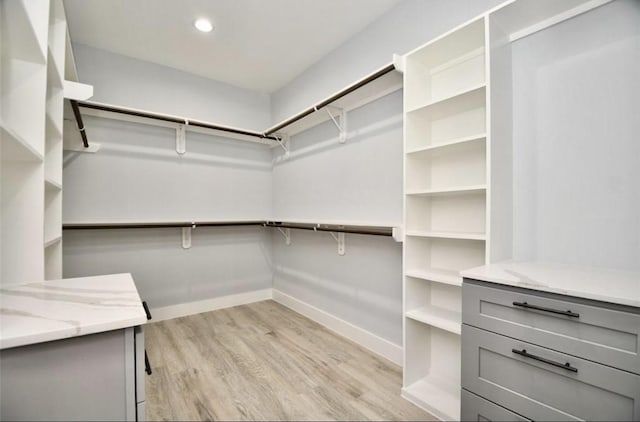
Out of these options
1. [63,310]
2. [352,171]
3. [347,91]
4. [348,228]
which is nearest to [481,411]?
[348,228]

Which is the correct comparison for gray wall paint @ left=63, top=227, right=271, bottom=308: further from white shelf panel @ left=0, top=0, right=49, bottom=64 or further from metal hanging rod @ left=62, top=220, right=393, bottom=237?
white shelf panel @ left=0, top=0, right=49, bottom=64

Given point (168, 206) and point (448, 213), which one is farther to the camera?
point (168, 206)

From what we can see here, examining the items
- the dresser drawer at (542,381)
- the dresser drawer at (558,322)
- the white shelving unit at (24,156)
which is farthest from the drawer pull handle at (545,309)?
the white shelving unit at (24,156)

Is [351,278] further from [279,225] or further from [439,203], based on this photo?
[439,203]

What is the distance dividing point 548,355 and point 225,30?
9.53ft

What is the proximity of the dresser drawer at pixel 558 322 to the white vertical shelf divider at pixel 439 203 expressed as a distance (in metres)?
0.34

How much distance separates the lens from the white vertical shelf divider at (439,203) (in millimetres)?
1682

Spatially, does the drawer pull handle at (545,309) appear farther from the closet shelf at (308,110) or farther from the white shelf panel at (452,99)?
the closet shelf at (308,110)

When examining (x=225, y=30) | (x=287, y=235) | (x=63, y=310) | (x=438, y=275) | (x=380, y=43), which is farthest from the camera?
(x=287, y=235)

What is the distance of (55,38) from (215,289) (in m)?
2.49

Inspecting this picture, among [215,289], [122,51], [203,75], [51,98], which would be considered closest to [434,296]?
[215,289]

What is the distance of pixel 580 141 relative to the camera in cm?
139

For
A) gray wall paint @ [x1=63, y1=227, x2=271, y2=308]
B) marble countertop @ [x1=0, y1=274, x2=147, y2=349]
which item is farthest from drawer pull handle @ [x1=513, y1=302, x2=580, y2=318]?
gray wall paint @ [x1=63, y1=227, x2=271, y2=308]

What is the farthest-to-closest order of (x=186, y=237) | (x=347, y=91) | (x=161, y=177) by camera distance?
(x=186, y=237)
(x=161, y=177)
(x=347, y=91)
